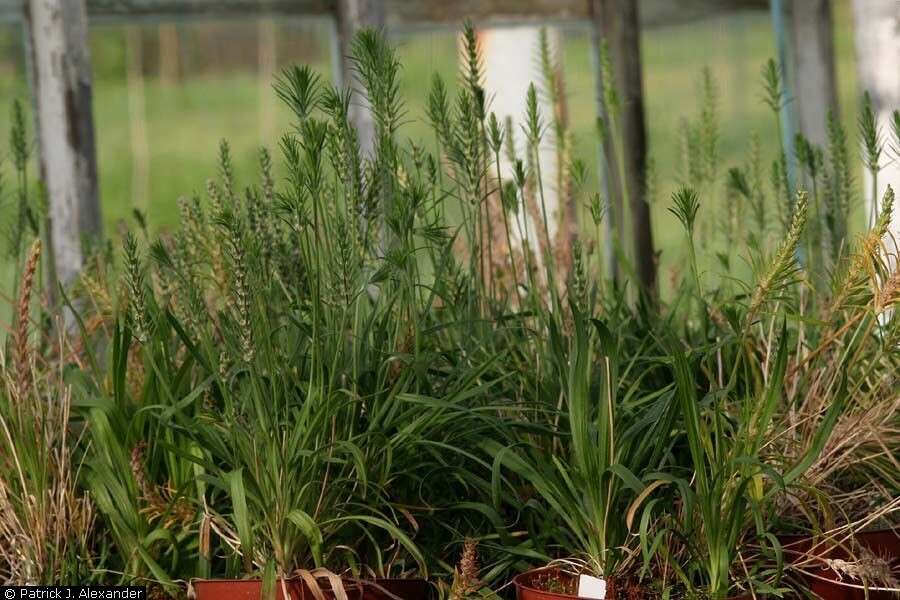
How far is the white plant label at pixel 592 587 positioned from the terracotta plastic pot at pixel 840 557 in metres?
0.30

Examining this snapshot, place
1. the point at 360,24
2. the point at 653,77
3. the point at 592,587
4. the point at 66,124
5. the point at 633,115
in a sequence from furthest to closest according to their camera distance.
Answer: the point at 653,77
the point at 633,115
the point at 360,24
the point at 66,124
the point at 592,587

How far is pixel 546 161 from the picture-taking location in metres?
5.29

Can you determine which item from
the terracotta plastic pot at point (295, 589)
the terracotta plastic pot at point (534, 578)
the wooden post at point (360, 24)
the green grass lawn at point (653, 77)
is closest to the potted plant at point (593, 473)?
the terracotta plastic pot at point (534, 578)

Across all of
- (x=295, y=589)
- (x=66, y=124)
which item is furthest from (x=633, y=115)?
(x=295, y=589)

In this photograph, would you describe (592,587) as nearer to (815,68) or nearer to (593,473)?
(593,473)

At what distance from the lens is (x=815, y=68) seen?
458 cm

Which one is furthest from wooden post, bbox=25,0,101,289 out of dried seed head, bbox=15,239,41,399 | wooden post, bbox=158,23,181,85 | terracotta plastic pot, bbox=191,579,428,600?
terracotta plastic pot, bbox=191,579,428,600

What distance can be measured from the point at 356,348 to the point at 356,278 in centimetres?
11

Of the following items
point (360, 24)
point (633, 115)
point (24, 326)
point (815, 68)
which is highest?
point (360, 24)

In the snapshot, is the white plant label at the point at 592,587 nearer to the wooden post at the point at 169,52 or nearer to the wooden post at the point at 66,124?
the wooden post at the point at 66,124

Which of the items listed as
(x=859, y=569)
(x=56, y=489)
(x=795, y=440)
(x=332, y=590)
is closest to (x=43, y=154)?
(x=56, y=489)

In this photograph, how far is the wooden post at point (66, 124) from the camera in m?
3.41

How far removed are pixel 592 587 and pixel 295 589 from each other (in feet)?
1.40

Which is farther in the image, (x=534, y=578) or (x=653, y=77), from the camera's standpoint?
(x=653, y=77)
